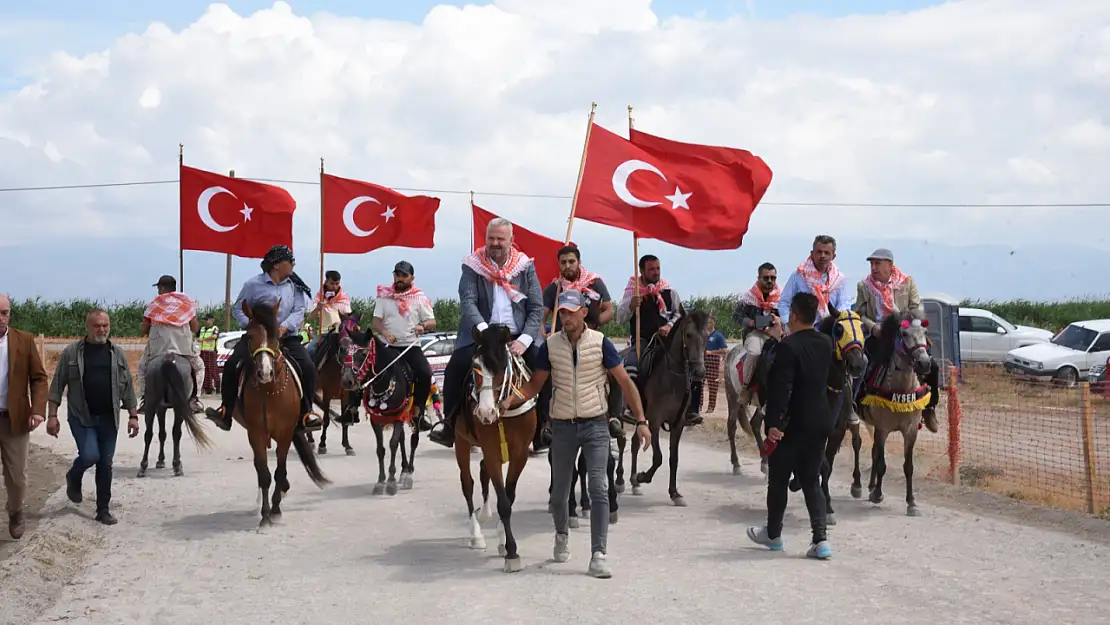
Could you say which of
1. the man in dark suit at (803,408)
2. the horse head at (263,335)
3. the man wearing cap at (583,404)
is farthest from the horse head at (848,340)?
the horse head at (263,335)

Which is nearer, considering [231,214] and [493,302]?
[493,302]

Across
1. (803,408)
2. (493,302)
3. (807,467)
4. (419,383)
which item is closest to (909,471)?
(807,467)

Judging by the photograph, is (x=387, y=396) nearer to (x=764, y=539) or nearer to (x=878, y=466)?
(x=764, y=539)

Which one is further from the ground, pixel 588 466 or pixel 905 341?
pixel 905 341

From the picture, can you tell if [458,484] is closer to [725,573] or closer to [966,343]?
[725,573]

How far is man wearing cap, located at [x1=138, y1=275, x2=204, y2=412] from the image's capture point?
48.8 ft

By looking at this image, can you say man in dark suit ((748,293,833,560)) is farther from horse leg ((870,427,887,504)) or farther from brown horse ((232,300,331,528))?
brown horse ((232,300,331,528))

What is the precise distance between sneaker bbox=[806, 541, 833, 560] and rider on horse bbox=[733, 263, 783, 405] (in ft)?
15.1

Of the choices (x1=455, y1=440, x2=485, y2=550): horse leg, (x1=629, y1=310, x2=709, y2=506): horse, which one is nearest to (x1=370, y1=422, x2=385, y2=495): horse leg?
(x1=629, y1=310, x2=709, y2=506): horse

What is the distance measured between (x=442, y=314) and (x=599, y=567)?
43.7 meters

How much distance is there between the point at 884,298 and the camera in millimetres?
12961

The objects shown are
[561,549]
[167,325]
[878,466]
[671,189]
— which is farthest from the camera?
[167,325]

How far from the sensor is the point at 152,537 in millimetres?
10828

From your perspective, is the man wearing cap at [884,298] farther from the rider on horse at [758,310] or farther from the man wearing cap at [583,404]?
the man wearing cap at [583,404]
